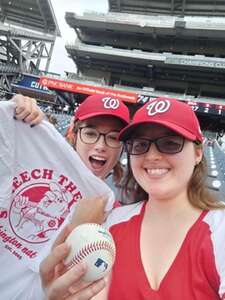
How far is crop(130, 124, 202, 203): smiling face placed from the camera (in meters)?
0.98

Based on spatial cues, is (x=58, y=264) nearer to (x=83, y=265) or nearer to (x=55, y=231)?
(x=83, y=265)

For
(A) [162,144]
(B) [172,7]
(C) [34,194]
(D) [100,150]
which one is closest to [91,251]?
(A) [162,144]

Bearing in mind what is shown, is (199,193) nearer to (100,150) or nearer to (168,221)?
(168,221)

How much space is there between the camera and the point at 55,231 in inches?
50.3

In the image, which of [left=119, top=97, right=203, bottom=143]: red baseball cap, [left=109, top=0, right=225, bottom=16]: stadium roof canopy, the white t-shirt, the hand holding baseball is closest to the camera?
the hand holding baseball

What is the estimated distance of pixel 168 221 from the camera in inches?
38.7

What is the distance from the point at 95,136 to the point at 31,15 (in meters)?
28.2

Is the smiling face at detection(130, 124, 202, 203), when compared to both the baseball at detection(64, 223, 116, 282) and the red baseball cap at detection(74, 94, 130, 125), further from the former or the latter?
the red baseball cap at detection(74, 94, 130, 125)

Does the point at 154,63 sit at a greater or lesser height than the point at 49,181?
greater

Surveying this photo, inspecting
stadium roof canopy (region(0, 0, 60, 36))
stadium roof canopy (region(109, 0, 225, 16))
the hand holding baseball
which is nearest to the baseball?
the hand holding baseball

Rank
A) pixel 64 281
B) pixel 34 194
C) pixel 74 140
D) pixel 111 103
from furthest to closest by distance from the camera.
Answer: pixel 74 140
pixel 111 103
pixel 34 194
pixel 64 281

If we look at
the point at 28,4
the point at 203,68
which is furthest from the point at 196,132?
the point at 28,4

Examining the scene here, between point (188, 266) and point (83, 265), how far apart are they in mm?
249

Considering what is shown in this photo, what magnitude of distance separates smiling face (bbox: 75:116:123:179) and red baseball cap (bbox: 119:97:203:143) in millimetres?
340
